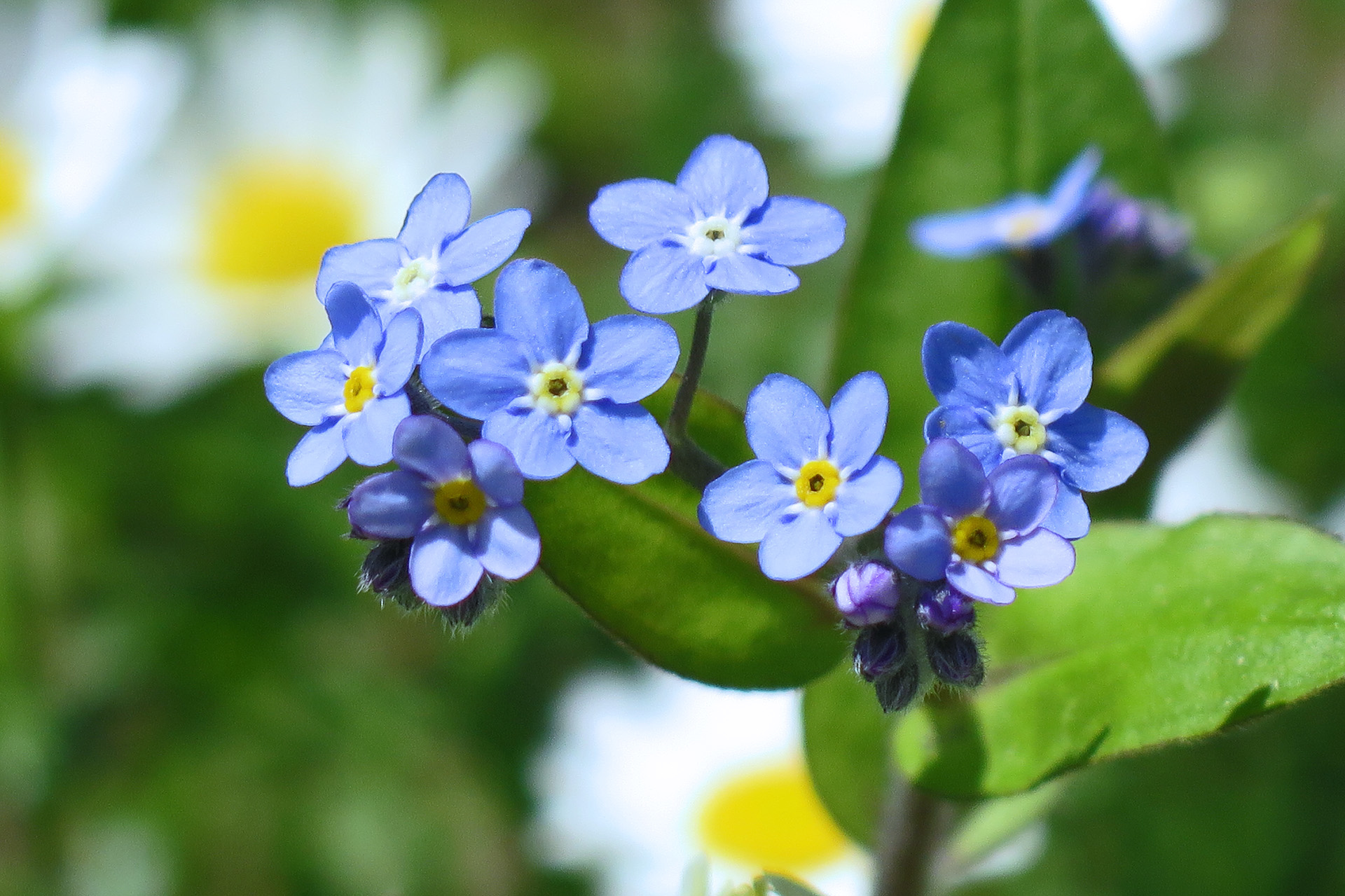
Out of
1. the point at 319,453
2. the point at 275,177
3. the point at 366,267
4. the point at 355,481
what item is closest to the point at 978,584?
the point at 319,453

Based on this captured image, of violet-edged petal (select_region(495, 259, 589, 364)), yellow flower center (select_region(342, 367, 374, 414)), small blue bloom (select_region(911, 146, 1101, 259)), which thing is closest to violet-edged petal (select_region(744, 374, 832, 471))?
violet-edged petal (select_region(495, 259, 589, 364))

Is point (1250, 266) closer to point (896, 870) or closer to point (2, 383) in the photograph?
point (896, 870)

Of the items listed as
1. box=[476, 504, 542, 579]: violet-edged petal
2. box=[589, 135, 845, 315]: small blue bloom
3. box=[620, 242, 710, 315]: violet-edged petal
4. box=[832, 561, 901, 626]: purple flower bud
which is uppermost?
box=[589, 135, 845, 315]: small blue bloom

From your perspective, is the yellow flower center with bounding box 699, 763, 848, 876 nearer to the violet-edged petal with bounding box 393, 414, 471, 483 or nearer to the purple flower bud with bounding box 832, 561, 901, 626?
the purple flower bud with bounding box 832, 561, 901, 626

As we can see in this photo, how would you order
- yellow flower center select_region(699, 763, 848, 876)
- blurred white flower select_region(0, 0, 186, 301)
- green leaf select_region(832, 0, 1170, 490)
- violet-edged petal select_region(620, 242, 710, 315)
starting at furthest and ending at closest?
blurred white flower select_region(0, 0, 186, 301), yellow flower center select_region(699, 763, 848, 876), green leaf select_region(832, 0, 1170, 490), violet-edged petal select_region(620, 242, 710, 315)

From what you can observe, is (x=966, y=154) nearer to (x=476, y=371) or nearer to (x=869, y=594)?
(x=869, y=594)

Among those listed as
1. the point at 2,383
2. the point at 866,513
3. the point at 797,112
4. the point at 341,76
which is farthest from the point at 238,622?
the point at 866,513
